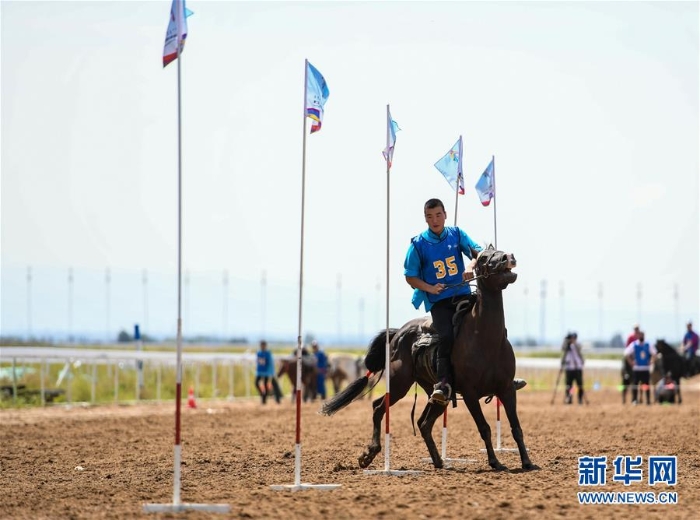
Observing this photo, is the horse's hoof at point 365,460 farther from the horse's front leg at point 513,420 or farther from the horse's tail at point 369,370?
the horse's front leg at point 513,420

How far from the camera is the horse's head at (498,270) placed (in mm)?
12645

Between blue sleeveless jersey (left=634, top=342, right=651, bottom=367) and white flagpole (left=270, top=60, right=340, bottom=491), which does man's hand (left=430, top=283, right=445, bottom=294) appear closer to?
white flagpole (left=270, top=60, right=340, bottom=491)

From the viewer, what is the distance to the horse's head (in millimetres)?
12645

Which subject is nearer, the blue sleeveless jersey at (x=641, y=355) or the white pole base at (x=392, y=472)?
the white pole base at (x=392, y=472)

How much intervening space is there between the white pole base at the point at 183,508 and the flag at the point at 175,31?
4.01m

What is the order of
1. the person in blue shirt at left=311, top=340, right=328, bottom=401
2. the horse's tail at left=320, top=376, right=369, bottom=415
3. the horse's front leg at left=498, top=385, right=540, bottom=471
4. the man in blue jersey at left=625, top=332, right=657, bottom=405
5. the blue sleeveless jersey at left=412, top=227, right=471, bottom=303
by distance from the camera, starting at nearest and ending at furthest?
the horse's front leg at left=498, top=385, right=540, bottom=471 < the blue sleeveless jersey at left=412, top=227, right=471, bottom=303 < the horse's tail at left=320, top=376, right=369, bottom=415 < the man in blue jersey at left=625, top=332, right=657, bottom=405 < the person in blue shirt at left=311, top=340, right=328, bottom=401

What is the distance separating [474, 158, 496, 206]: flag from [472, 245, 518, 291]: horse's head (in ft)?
13.8

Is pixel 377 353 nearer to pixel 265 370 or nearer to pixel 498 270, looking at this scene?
pixel 498 270

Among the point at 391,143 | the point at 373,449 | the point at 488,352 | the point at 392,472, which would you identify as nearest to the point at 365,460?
the point at 373,449

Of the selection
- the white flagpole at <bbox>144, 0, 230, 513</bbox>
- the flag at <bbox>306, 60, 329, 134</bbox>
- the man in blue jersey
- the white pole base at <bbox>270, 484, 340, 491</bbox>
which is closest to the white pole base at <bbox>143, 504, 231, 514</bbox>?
the white flagpole at <bbox>144, 0, 230, 513</bbox>

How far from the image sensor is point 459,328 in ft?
43.3

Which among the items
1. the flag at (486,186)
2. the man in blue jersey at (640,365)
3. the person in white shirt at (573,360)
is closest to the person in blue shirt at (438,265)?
the flag at (486,186)

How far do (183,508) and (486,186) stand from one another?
8495mm

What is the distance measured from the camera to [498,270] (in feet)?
41.6
